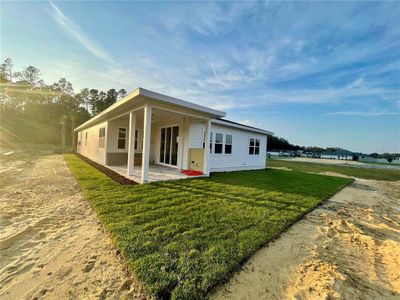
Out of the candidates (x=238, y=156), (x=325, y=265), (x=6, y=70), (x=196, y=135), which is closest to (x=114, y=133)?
(x=196, y=135)

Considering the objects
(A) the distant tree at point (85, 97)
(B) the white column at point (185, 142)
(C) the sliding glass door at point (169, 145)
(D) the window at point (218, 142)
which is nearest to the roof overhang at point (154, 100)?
(B) the white column at point (185, 142)

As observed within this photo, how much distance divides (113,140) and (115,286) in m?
9.89

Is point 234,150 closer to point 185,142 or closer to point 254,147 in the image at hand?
point 254,147

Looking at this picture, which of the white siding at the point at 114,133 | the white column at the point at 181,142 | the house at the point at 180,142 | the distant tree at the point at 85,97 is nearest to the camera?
the house at the point at 180,142

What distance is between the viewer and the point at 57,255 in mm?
2438

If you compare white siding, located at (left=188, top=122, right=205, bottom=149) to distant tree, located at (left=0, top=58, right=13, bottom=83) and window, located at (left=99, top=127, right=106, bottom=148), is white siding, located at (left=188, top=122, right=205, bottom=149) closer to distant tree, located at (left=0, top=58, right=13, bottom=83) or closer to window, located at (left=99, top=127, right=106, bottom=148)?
window, located at (left=99, top=127, right=106, bottom=148)

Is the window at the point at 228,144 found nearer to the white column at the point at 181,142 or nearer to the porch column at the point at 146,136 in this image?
the white column at the point at 181,142

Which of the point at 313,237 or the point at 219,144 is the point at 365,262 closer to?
the point at 313,237

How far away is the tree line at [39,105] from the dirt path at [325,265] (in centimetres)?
3612

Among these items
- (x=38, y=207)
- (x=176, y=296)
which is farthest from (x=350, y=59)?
(x=38, y=207)

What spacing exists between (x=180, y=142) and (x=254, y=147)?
5.64 m

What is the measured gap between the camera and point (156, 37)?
346 inches

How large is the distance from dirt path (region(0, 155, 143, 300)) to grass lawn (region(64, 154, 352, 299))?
0.20 meters

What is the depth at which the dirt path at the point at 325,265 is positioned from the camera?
2018mm
